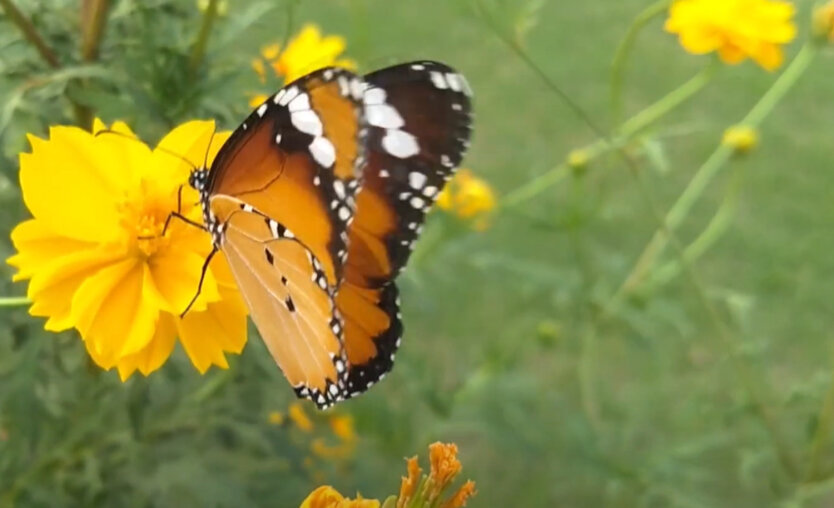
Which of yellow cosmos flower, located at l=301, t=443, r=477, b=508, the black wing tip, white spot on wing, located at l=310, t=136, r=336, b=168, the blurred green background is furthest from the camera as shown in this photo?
the blurred green background

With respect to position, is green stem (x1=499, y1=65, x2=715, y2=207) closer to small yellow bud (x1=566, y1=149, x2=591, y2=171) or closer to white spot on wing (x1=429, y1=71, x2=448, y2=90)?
small yellow bud (x1=566, y1=149, x2=591, y2=171)

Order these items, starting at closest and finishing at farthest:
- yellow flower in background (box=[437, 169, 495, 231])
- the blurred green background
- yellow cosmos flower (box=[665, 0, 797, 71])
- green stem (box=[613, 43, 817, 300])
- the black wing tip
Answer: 1. the black wing tip
2. the blurred green background
3. yellow cosmos flower (box=[665, 0, 797, 71])
4. green stem (box=[613, 43, 817, 300])
5. yellow flower in background (box=[437, 169, 495, 231])

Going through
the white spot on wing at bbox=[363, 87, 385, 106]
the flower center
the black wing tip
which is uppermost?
the white spot on wing at bbox=[363, 87, 385, 106]

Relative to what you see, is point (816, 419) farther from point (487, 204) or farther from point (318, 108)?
point (318, 108)

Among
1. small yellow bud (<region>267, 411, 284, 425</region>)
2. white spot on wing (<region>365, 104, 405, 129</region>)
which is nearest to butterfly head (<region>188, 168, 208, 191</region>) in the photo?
white spot on wing (<region>365, 104, 405, 129</region>)

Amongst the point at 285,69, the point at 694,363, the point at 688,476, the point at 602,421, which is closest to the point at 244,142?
the point at 285,69

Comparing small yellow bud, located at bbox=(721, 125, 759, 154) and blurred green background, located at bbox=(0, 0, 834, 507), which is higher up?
small yellow bud, located at bbox=(721, 125, 759, 154)

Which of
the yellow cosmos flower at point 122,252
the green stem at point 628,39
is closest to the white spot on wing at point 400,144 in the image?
the yellow cosmos flower at point 122,252

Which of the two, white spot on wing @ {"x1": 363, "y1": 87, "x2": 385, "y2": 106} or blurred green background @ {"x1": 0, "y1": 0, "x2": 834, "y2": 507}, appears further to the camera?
blurred green background @ {"x1": 0, "y1": 0, "x2": 834, "y2": 507}
